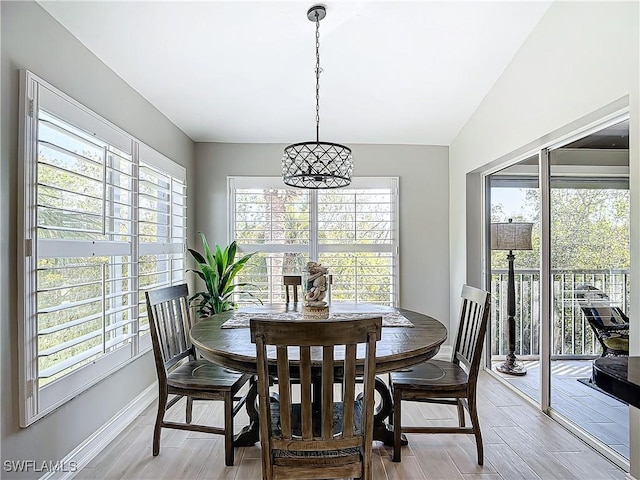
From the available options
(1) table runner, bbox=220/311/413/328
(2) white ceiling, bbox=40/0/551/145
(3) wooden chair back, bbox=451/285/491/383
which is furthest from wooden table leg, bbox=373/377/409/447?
(2) white ceiling, bbox=40/0/551/145

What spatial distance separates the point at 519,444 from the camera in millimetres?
2648

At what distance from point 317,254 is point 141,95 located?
7.36 feet

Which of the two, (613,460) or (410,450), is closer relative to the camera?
(613,460)

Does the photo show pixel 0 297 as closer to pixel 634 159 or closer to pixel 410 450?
pixel 410 450

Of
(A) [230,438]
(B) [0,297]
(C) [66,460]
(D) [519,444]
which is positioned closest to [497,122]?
(D) [519,444]

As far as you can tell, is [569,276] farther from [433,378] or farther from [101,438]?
[101,438]

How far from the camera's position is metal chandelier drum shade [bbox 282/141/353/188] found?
2334 mm

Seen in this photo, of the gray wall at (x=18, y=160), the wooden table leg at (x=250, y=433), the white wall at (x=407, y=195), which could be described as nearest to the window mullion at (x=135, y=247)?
the gray wall at (x=18, y=160)

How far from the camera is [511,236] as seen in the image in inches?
140

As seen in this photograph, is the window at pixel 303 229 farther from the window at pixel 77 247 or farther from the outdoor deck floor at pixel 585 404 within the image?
the outdoor deck floor at pixel 585 404

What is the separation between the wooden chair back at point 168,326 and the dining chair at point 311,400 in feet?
3.34

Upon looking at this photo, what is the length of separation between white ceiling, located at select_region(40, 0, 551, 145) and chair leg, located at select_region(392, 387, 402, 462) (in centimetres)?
237

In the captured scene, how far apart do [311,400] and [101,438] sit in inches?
66.8

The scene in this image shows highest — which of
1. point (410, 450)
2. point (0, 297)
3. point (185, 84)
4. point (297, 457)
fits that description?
point (185, 84)
